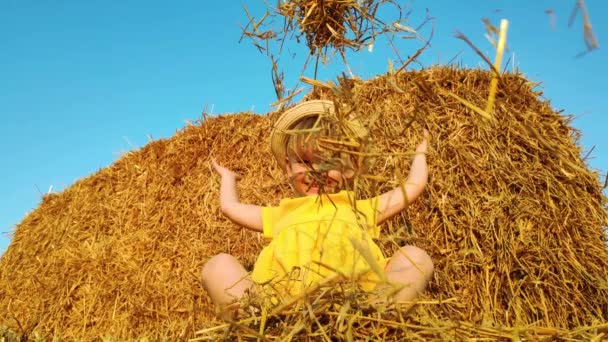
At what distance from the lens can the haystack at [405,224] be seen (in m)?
3.08

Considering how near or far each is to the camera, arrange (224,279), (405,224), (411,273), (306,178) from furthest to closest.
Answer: (405,224)
(306,178)
(224,279)
(411,273)

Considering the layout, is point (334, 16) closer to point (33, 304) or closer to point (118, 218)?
point (118, 218)

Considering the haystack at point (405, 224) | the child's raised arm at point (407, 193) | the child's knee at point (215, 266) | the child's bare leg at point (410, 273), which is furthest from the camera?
the haystack at point (405, 224)

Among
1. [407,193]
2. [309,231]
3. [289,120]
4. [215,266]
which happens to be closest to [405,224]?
[407,193]

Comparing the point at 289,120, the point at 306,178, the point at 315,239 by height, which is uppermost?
the point at 289,120

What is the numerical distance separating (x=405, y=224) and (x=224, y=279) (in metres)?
1.46

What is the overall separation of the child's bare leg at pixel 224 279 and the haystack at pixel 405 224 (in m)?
0.76

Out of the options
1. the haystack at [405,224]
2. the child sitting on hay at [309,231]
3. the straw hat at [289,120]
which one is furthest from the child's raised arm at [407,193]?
the straw hat at [289,120]

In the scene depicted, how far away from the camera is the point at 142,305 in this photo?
3.67 m

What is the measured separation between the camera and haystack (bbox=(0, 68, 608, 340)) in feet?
10.1

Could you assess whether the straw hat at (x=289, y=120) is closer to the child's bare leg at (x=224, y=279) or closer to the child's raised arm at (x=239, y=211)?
the child's raised arm at (x=239, y=211)

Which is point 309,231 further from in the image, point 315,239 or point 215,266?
point 215,266

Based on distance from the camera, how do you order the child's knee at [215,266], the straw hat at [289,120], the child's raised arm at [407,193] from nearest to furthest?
1. the child's knee at [215,266]
2. the child's raised arm at [407,193]
3. the straw hat at [289,120]

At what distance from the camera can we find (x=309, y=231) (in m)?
2.11
